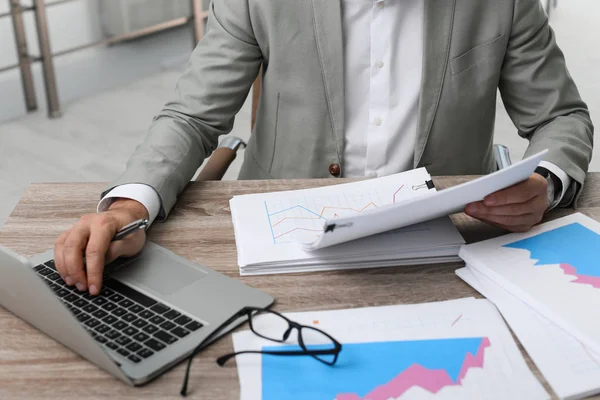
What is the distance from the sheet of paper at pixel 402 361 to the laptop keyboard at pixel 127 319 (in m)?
0.09

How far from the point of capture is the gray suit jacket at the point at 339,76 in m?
1.48

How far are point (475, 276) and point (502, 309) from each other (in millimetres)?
88

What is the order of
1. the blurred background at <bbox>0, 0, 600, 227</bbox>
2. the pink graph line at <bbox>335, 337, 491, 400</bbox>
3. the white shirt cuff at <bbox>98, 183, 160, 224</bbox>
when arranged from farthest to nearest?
the blurred background at <bbox>0, 0, 600, 227</bbox> < the white shirt cuff at <bbox>98, 183, 160, 224</bbox> < the pink graph line at <bbox>335, 337, 491, 400</bbox>

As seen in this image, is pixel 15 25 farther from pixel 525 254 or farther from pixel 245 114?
pixel 525 254

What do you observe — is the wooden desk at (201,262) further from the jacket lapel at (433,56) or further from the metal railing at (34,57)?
the metal railing at (34,57)

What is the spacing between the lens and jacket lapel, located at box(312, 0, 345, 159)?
1468 millimetres

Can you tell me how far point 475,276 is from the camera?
106 centimetres

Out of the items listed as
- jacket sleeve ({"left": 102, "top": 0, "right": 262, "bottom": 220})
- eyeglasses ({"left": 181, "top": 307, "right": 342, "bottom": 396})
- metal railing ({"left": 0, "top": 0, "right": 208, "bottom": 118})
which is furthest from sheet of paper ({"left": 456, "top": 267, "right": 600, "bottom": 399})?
metal railing ({"left": 0, "top": 0, "right": 208, "bottom": 118})

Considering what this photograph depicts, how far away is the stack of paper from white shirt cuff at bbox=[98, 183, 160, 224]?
0.49 metres

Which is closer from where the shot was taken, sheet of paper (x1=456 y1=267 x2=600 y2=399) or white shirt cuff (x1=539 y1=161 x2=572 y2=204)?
sheet of paper (x1=456 y1=267 x2=600 y2=399)

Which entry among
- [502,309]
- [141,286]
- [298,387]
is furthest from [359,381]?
[141,286]

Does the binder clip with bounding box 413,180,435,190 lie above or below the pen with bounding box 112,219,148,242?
above

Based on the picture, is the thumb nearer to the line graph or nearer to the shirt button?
the line graph

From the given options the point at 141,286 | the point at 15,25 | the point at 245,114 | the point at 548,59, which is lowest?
the point at 245,114
